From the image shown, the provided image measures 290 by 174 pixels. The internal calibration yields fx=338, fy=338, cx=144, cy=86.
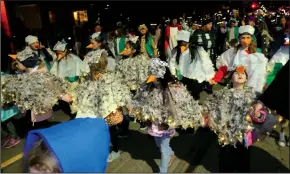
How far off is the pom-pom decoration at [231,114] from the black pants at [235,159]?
25cm

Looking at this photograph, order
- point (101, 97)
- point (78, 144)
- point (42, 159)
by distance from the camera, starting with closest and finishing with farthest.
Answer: point (78, 144) → point (42, 159) → point (101, 97)

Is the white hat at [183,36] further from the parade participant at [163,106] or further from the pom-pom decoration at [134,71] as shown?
the parade participant at [163,106]

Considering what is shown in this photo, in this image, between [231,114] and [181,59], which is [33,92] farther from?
[181,59]

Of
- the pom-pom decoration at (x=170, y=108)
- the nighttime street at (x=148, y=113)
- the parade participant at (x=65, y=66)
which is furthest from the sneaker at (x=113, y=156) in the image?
the parade participant at (x=65, y=66)

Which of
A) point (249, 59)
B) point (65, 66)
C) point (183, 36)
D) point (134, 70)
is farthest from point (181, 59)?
point (65, 66)

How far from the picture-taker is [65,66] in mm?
8102

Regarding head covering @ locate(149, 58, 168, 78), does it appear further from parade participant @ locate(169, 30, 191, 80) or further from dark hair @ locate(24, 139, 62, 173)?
parade participant @ locate(169, 30, 191, 80)

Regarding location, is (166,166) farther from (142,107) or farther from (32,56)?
(32,56)

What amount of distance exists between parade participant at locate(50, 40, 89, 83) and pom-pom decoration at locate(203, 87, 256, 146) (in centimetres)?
427

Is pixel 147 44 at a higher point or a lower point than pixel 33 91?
higher

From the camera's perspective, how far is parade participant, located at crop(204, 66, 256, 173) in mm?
4383

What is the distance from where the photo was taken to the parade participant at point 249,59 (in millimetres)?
6301

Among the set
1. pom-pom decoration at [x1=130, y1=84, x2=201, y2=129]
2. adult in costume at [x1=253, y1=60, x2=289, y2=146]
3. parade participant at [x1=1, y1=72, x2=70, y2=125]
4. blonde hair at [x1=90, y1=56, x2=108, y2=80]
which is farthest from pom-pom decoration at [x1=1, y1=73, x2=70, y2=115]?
adult in costume at [x1=253, y1=60, x2=289, y2=146]

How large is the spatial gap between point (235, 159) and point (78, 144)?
296 centimetres
